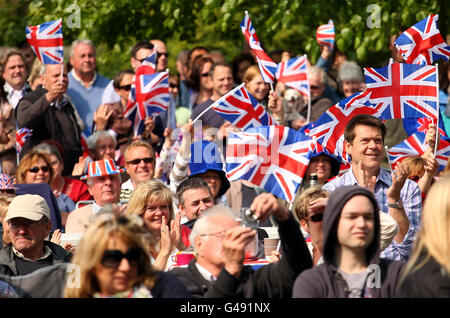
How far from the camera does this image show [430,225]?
16.9ft

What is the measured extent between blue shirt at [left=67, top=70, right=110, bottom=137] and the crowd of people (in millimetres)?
14

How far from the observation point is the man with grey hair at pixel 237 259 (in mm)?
5629

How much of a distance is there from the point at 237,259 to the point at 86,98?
670cm

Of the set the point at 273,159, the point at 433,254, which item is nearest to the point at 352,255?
the point at 433,254

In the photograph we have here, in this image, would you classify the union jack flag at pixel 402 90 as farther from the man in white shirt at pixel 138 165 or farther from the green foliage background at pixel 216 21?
the green foliage background at pixel 216 21

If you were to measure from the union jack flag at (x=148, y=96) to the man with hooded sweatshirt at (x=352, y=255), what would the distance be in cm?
589

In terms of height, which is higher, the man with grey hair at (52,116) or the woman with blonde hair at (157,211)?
the man with grey hair at (52,116)

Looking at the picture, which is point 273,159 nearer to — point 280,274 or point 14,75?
point 280,274

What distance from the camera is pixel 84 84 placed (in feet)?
39.6

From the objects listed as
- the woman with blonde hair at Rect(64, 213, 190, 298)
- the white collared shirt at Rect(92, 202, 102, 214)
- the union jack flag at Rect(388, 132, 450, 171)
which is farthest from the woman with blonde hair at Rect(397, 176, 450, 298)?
the white collared shirt at Rect(92, 202, 102, 214)

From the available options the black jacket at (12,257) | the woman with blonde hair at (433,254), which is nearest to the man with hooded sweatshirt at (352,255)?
the woman with blonde hair at (433,254)

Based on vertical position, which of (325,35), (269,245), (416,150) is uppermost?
(325,35)

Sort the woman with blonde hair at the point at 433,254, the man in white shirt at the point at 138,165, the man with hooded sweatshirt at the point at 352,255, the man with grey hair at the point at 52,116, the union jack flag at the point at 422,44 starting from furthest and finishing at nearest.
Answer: the man with grey hair at the point at 52,116
the man in white shirt at the point at 138,165
the union jack flag at the point at 422,44
the man with hooded sweatshirt at the point at 352,255
the woman with blonde hair at the point at 433,254

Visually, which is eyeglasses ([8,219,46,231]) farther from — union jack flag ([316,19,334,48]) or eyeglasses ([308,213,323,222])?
union jack flag ([316,19,334,48])
